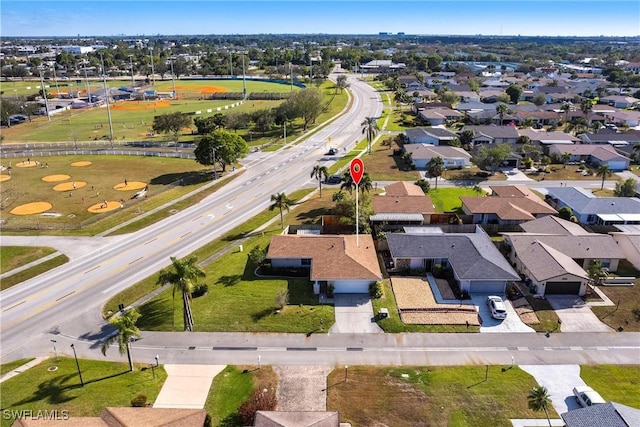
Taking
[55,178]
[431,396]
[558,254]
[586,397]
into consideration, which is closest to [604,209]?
[558,254]

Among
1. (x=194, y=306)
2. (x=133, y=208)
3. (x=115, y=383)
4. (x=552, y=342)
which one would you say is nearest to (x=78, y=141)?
(x=133, y=208)

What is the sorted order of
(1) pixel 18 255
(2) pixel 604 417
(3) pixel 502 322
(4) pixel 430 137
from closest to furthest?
(2) pixel 604 417 → (3) pixel 502 322 → (1) pixel 18 255 → (4) pixel 430 137

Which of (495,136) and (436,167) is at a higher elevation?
(495,136)

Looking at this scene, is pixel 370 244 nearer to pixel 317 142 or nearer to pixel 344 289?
pixel 344 289

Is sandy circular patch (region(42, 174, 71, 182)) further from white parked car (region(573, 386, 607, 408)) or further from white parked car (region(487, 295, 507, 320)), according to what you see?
white parked car (region(573, 386, 607, 408))

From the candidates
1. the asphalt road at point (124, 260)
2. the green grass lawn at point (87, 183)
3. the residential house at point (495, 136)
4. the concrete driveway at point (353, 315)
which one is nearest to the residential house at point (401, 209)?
the concrete driveway at point (353, 315)

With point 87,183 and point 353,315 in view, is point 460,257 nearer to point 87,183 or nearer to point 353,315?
point 353,315
